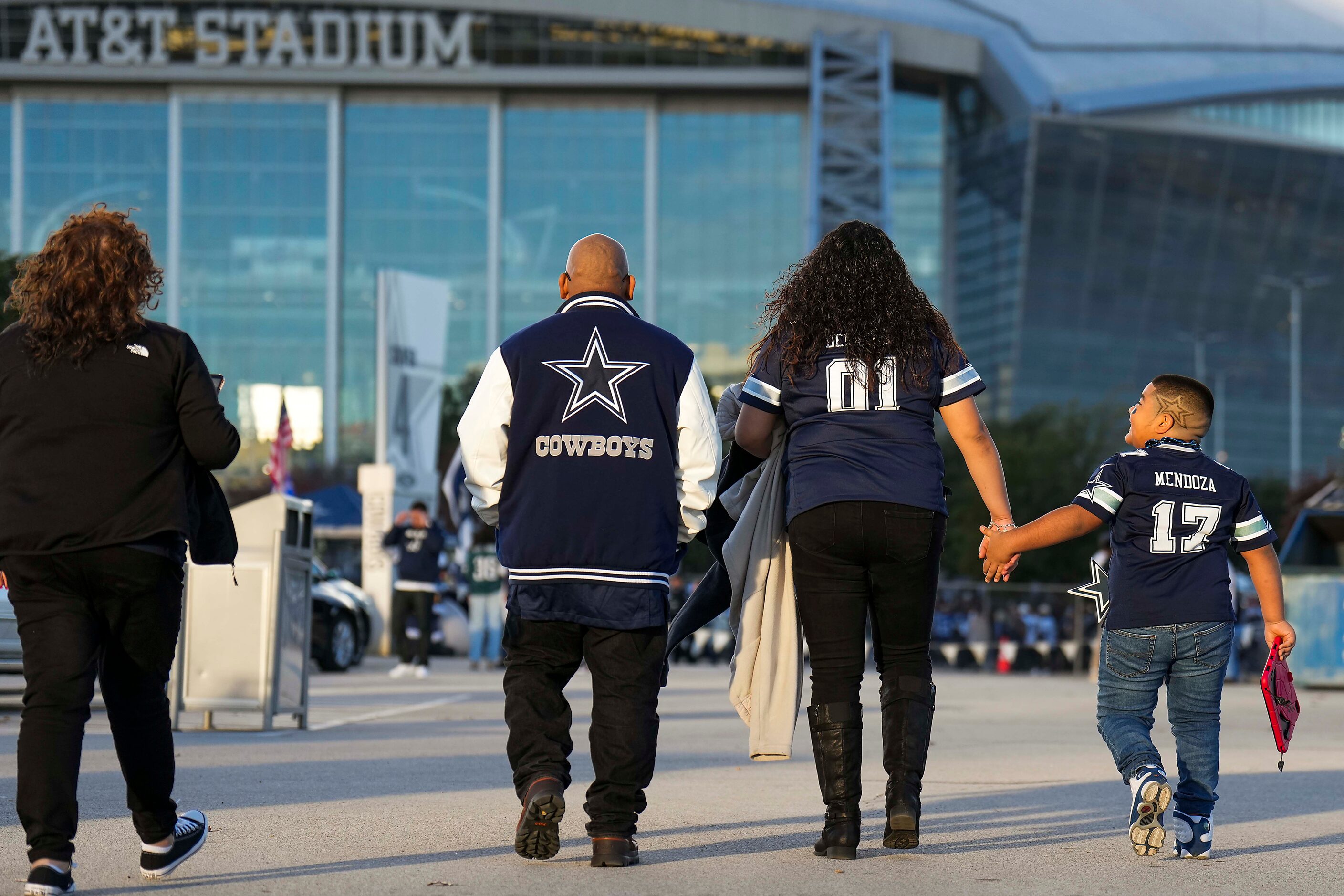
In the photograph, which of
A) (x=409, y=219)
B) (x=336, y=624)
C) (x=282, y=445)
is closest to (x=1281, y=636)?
(x=336, y=624)

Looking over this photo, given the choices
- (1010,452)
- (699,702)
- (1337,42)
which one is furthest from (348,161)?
(699,702)

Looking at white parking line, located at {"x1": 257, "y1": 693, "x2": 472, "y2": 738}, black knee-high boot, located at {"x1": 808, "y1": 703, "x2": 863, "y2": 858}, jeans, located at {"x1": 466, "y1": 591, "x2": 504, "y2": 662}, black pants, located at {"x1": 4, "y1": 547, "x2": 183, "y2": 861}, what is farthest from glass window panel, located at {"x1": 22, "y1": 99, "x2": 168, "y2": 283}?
black pants, located at {"x1": 4, "y1": 547, "x2": 183, "y2": 861}

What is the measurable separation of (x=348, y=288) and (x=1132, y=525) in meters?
70.7

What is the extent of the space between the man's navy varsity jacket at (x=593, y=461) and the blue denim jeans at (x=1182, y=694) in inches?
59.1

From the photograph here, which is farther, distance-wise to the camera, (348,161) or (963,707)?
(348,161)

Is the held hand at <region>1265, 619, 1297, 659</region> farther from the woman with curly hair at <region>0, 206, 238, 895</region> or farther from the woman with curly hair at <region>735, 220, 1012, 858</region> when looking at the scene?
the woman with curly hair at <region>0, 206, 238, 895</region>

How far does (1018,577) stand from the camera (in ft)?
154

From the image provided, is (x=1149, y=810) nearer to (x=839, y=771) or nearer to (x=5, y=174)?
(x=839, y=771)

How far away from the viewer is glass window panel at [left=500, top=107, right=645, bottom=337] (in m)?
74.5

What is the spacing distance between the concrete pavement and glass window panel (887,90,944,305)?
2584 inches

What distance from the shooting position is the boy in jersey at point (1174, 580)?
5582 millimetres

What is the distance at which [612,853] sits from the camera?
505 centimetres

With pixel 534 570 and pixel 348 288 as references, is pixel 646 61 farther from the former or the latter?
pixel 534 570

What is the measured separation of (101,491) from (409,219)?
7158cm
